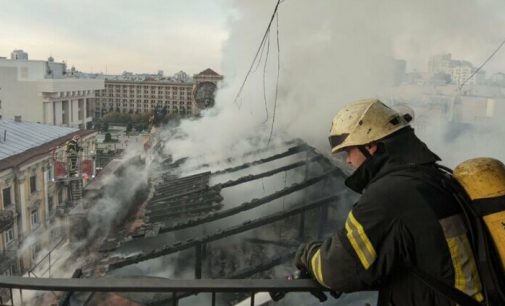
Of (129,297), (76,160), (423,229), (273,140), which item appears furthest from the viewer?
(76,160)

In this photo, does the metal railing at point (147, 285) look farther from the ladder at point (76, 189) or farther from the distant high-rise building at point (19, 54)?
the distant high-rise building at point (19, 54)

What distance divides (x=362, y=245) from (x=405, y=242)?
13 cm

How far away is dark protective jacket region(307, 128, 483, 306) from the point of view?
1332 millimetres

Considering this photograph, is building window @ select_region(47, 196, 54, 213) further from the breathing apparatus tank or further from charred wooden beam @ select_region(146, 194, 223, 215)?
the breathing apparatus tank

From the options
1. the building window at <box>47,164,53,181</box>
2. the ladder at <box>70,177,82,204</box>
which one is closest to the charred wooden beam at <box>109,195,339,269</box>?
the building window at <box>47,164,53,181</box>

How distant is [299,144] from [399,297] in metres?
6.69

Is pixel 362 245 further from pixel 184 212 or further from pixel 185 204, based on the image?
pixel 185 204

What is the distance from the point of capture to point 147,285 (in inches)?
65.7

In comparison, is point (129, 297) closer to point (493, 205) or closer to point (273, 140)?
point (493, 205)

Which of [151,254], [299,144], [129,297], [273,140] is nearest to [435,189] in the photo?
[129,297]

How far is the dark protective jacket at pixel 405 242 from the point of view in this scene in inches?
52.4

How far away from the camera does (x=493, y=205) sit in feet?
4.48

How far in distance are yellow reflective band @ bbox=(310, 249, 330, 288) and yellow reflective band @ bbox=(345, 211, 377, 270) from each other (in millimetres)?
180

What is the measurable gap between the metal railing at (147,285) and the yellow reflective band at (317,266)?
182mm
